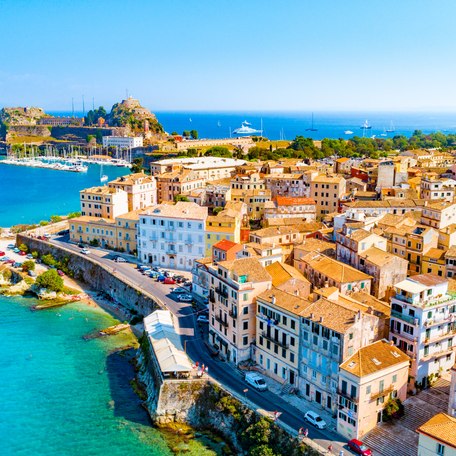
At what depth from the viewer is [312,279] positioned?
4328cm

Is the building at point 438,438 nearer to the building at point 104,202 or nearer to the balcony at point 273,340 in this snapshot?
the balcony at point 273,340

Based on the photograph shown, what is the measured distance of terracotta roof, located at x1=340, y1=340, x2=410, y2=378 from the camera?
28.8 meters

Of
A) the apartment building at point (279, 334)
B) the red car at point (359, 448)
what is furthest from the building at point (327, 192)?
the red car at point (359, 448)

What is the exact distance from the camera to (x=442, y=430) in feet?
83.3

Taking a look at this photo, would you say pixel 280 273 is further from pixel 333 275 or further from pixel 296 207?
pixel 296 207

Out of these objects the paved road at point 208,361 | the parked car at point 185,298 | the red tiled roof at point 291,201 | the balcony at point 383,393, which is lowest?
the paved road at point 208,361

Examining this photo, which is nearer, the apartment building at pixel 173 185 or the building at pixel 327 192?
the building at pixel 327 192

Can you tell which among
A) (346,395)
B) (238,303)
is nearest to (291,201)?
(238,303)

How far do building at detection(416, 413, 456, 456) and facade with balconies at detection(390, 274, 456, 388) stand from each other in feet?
21.1

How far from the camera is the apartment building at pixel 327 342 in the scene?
101ft

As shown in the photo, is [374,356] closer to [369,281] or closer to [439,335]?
[439,335]

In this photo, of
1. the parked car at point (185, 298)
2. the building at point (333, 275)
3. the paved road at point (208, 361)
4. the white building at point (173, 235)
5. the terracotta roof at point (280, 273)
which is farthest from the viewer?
the white building at point (173, 235)

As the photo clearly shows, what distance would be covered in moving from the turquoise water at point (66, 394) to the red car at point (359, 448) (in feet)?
33.0

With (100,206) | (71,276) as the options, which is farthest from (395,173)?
(71,276)
